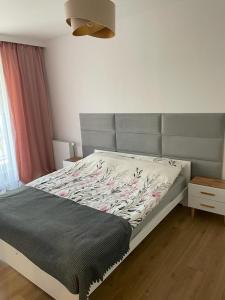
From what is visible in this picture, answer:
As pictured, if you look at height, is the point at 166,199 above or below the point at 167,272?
above

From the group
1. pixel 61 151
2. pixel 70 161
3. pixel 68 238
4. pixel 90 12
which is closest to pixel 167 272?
pixel 68 238

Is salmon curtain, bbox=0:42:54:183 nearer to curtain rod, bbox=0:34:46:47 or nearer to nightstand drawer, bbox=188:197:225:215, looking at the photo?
curtain rod, bbox=0:34:46:47

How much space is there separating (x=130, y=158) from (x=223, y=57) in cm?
162

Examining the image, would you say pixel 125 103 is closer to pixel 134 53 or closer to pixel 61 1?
pixel 134 53

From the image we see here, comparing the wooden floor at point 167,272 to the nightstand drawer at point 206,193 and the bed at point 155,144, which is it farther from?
the nightstand drawer at point 206,193

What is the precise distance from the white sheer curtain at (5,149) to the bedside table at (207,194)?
9.06ft

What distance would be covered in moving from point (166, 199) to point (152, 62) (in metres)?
1.71

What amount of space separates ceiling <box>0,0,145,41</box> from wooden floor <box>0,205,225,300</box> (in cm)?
259

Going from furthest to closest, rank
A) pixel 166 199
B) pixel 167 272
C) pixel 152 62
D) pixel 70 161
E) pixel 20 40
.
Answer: pixel 70 161 < pixel 20 40 < pixel 152 62 < pixel 166 199 < pixel 167 272

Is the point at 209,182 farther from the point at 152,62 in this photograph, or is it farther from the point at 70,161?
the point at 70,161

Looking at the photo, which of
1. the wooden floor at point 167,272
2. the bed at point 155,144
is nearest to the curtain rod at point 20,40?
the bed at point 155,144

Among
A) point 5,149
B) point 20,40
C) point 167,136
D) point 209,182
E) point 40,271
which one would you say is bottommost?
point 40,271

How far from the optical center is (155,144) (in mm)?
3098

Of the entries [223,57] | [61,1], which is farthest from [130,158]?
[61,1]
